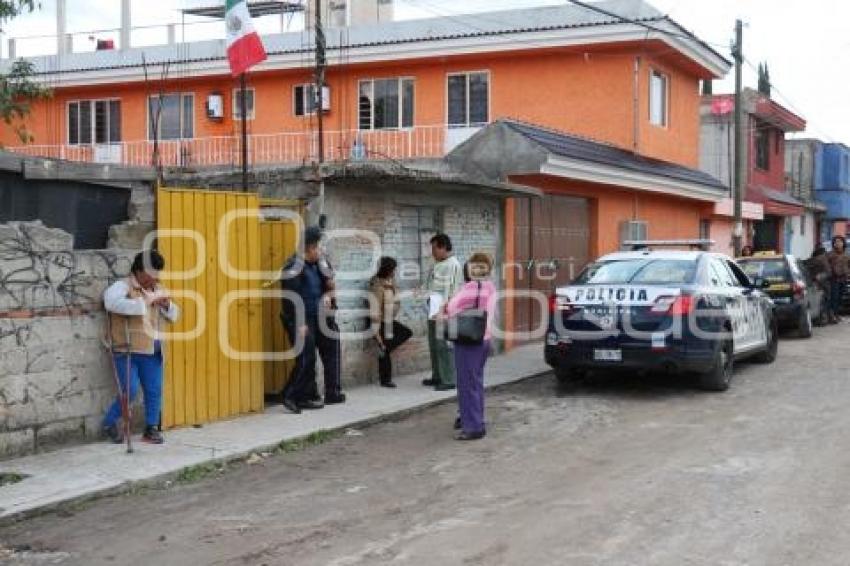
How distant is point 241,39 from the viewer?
417 inches

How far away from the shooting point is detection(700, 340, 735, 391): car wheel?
11.4 m

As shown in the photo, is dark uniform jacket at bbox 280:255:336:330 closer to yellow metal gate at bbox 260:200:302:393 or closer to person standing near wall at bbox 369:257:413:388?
yellow metal gate at bbox 260:200:302:393

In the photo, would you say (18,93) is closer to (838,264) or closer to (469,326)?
(469,326)

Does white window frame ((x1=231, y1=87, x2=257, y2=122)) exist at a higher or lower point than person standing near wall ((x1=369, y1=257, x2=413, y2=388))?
higher

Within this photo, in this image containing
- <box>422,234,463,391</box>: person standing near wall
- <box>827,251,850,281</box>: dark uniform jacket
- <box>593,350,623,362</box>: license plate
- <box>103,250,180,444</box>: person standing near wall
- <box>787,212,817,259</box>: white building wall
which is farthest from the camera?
<box>787,212,817,259</box>: white building wall

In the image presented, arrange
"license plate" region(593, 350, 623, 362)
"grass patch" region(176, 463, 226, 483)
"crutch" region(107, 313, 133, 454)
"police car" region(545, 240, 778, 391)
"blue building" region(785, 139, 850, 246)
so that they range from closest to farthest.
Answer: "grass patch" region(176, 463, 226, 483) → "crutch" region(107, 313, 133, 454) → "police car" region(545, 240, 778, 391) → "license plate" region(593, 350, 623, 362) → "blue building" region(785, 139, 850, 246)

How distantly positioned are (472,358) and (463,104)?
14.9m

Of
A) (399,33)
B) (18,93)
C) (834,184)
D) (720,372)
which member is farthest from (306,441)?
(834,184)

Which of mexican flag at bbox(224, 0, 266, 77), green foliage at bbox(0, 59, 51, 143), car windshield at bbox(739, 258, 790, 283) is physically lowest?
car windshield at bbox(739, 258, 790, 283)

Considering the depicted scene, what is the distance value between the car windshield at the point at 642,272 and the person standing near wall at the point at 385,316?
230 cm

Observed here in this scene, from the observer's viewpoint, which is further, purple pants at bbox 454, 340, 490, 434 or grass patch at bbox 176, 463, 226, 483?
purple pants at bbox 454, 340, 490, 434

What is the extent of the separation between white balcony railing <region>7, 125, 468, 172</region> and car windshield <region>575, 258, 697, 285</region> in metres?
9.27

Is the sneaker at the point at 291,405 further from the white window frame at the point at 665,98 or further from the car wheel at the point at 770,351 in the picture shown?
the white window frame at the point at 665,98

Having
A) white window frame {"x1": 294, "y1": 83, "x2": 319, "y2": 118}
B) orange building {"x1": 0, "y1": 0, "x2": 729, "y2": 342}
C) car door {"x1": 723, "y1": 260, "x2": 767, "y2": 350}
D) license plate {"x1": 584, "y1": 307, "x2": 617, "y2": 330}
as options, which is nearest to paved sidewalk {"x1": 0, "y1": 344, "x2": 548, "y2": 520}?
license plate {"x1": 584, "y1": 307, "x2": 617, "y2": 330}
